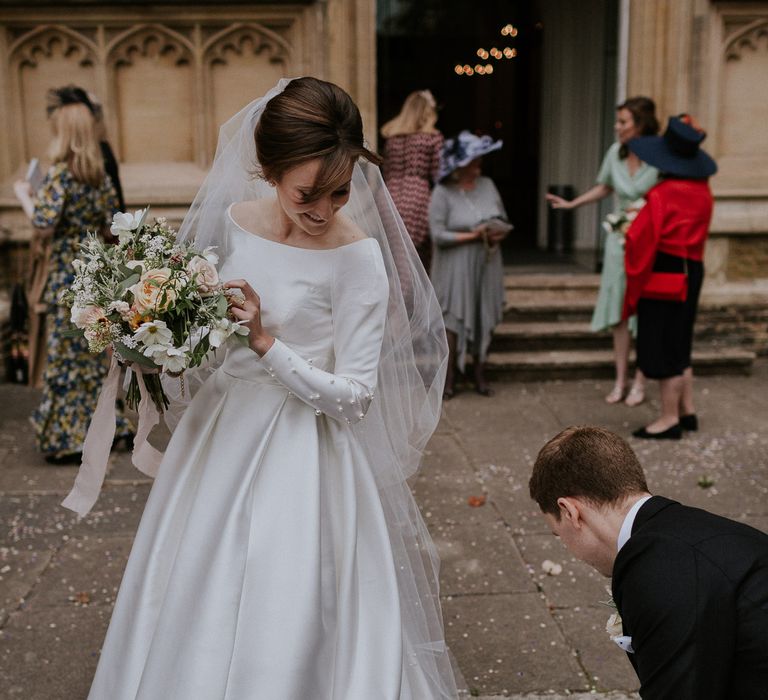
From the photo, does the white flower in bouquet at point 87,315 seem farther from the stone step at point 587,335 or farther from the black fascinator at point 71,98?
the stone step at point 587,335

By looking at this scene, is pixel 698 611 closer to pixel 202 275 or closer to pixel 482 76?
pixel 202 275

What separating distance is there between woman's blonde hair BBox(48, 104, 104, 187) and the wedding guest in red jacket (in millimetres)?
3267

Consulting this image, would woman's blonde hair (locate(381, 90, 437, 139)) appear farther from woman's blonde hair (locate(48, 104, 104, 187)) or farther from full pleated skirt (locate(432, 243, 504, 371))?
woman's blonde hair (locate(48, 104, 104, 187))

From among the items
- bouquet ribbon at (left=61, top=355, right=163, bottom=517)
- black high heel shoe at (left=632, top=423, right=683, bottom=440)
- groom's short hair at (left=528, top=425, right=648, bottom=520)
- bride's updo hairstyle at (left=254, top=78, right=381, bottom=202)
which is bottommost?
black high heel shoe at (left=632, top=423, right=683, bottom=440)

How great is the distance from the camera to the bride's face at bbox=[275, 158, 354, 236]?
2.60 m

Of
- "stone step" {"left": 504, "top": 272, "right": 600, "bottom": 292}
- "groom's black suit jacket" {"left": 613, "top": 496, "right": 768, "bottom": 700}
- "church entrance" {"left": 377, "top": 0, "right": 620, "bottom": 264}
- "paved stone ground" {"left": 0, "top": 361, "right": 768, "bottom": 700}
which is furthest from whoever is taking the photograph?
"church entrance" {"left": 377, "top": 0, "right": 620, "bottom": 264}

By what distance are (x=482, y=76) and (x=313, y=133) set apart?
13.6m

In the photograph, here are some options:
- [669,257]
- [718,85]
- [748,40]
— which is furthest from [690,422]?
[748,40]

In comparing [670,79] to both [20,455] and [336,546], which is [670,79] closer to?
[20,455]

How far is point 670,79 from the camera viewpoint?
812 cm

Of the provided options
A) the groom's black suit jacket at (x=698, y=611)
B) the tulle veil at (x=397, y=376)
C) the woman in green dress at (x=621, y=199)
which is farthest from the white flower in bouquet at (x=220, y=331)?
the woman in green dress at (x=621, y=199)

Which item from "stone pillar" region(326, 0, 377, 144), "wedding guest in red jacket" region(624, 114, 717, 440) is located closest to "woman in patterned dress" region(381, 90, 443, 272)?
"stone pillar" region(326, 0, 377, 144)

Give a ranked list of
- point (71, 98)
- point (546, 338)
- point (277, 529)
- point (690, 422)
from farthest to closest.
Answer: point (546, 338) → point (690, 422) → point (71, 98) → point (277, 529)

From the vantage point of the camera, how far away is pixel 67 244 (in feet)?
18.6
